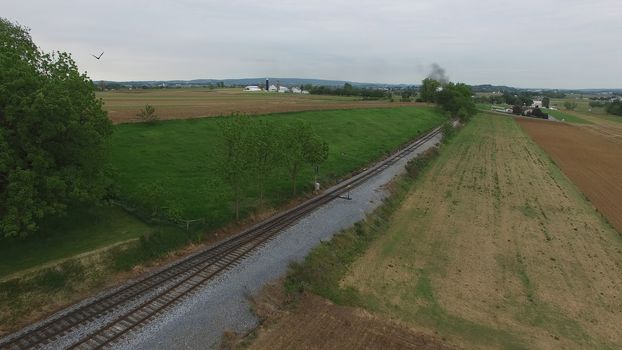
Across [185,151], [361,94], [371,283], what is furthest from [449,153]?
[361,94]

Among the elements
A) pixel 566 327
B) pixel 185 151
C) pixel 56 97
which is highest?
pixel 56 97

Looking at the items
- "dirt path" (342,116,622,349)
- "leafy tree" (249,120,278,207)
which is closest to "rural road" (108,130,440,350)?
"dirt path" (342,116,622,349)

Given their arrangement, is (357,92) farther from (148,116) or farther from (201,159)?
(201,159)

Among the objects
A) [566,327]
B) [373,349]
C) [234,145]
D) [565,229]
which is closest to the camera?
[373,349]

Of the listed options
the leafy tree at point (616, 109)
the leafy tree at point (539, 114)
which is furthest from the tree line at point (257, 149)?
the leafy tree at point (616, 109)

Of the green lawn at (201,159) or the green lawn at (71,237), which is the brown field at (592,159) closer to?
the green lawn at (201,159)

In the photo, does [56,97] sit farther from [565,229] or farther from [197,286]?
[565,229]

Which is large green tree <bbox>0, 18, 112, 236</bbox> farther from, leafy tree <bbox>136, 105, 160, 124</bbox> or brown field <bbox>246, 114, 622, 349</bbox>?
leafy tree <bbox>136, 105, 160, 124</bbox>
